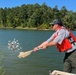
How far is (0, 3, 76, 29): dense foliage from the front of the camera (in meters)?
138

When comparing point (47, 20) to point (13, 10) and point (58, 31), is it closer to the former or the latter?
point (13, 10)

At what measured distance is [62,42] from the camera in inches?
290

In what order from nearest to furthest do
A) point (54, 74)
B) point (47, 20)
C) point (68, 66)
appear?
point (54, 74)
point (68, 66)
point (47, 20)

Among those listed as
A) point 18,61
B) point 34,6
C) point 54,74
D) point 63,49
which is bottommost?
point 18,61

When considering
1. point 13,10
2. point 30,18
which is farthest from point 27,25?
point 13,10

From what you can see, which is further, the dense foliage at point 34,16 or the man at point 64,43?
the dense foliage at point 34,16

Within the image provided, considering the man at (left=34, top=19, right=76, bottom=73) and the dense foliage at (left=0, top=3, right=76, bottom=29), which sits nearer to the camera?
the man at (left=34, top=19, right=76, bottom=73)

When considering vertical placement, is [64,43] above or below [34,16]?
below

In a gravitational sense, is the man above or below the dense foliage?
below

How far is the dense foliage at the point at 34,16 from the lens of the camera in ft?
454

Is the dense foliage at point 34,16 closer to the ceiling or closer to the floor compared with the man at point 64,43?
closer to the ceiling

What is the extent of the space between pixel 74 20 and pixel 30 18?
71.2 feet

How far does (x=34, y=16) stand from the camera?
138250 millimetres

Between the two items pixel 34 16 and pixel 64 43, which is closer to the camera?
pixel 64 43
